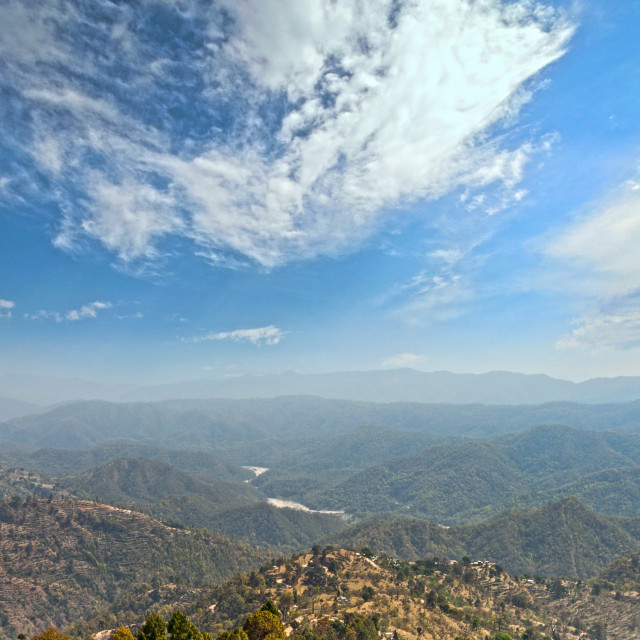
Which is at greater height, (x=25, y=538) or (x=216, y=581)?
(x=25, y=538)

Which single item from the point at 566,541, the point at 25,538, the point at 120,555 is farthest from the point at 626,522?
the point at 25,538

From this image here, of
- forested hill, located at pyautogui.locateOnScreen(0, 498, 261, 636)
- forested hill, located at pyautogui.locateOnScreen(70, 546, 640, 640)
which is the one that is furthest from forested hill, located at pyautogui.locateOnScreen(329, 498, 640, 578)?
forested hill, located at pyautogui.locateOnScreen(70, 546, 640, 640)

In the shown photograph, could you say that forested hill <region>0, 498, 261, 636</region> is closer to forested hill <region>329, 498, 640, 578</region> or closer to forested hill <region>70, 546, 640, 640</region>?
forested hill <region>70, 546, 640, 640</region>

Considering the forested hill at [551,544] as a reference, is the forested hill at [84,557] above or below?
above

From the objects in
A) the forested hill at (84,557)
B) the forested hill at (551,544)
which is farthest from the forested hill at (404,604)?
the forested hill at (551,544)

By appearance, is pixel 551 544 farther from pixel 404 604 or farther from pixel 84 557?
pixel 84 557

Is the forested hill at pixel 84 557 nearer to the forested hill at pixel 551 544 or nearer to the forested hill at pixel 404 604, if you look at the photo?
the forested hill at pixel 404 604

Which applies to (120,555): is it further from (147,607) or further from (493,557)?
(493,557)
